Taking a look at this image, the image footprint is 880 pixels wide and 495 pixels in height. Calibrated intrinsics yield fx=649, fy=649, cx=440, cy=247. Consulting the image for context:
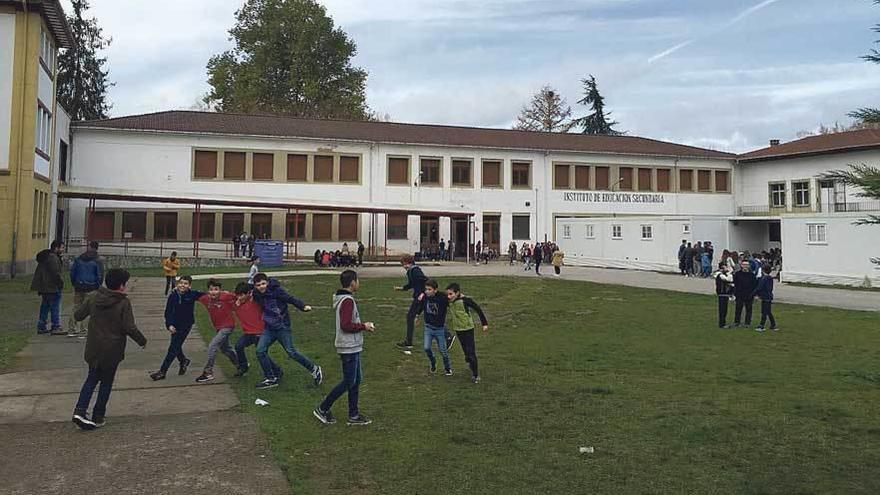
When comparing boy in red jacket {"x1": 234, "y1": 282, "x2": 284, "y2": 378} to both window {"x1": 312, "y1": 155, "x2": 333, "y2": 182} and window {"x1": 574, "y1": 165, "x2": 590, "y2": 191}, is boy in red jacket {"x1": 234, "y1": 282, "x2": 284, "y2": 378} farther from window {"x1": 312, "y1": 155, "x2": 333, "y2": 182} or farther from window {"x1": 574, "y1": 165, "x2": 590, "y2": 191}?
window {"x1": 574, "y1": 165, "x2": 590, "y2": 191}

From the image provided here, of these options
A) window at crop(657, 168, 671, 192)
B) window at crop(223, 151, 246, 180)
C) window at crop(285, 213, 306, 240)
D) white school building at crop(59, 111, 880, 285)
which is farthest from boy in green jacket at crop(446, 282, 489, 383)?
window at crop(657, 168, 671, 192)

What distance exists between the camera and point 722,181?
165 ft

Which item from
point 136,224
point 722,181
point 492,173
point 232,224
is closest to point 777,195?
point 722,181

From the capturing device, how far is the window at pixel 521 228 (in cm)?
4462

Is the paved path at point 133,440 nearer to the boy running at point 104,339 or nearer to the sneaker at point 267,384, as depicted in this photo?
the boy running at point 104,339

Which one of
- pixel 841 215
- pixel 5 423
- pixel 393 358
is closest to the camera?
pixel 5 423

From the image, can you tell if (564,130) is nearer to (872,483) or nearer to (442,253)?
(442,253)

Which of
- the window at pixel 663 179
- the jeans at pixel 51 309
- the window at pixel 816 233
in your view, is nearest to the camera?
the jeans at pixel 51 309

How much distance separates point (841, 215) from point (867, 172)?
82.1 ft

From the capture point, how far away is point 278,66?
53844 mm

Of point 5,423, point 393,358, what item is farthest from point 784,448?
point 5,423

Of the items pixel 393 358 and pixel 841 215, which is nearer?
pixel 393 358

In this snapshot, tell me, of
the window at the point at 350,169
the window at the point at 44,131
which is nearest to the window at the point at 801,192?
the window at the point at 350,169

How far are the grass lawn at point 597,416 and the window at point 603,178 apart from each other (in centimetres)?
3389
